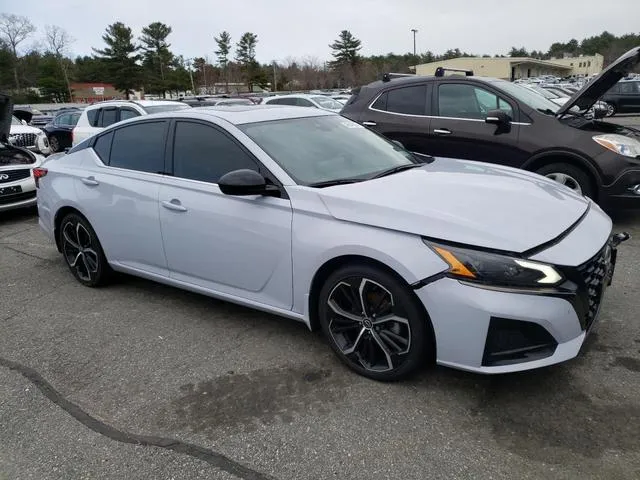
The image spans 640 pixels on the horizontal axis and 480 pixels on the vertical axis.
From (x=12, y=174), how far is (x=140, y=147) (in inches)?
179

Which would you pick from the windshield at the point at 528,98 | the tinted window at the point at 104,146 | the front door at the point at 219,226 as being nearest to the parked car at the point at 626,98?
the windshield at the point at 528,98

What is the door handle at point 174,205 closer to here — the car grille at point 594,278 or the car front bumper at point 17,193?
Answer: the car grille at point 594,278

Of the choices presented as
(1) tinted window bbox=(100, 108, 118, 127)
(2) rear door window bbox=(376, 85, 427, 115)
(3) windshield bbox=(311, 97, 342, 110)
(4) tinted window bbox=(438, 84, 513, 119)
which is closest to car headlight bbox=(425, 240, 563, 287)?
(4) tinted window bbox=(438, 84, 513, 119)

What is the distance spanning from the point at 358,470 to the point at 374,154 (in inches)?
90.4

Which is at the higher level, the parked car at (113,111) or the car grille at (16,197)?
the parked car at (113,111)

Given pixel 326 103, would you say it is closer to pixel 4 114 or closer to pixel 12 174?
pixel 4 114

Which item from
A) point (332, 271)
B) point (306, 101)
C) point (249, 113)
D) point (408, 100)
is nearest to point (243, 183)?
point (332, 271)

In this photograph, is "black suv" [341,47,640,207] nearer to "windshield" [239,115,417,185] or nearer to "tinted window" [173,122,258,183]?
"windshield" [239,115,417,185]

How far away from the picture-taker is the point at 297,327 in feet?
12.8

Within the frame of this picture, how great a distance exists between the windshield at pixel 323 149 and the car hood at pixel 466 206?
0.24 metres

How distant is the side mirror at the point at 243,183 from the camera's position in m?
3.29

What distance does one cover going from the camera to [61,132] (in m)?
17.2

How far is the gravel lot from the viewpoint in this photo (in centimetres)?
248

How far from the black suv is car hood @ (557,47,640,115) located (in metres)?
0.01
